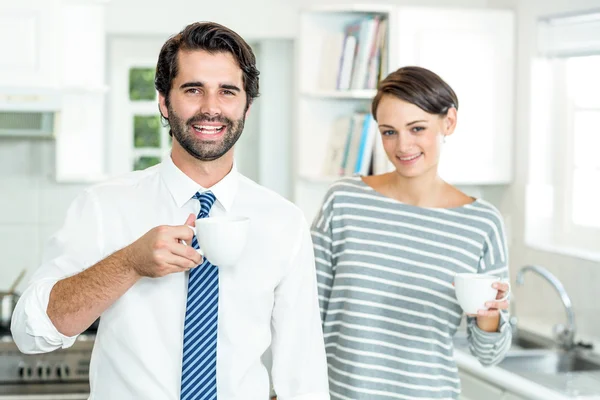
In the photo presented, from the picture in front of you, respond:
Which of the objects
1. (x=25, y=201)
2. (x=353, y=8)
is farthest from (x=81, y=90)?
(x=353, y=8)

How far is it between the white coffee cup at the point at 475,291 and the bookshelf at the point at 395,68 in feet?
5.61

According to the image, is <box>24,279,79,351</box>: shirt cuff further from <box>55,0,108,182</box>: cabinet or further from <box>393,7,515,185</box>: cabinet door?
<box>393,7,515,185</box>: cabinet door

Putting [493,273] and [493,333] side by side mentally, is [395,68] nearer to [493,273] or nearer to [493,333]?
[493,273]

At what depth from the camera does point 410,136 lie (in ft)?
6.96

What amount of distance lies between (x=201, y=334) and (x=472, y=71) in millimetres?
2386

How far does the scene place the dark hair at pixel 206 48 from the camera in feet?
5.33

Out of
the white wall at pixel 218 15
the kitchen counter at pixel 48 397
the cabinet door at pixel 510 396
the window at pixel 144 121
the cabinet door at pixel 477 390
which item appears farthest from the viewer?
the window at pixel 144 121

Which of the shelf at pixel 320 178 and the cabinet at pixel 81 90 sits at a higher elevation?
the cabinet at pixel 81 90

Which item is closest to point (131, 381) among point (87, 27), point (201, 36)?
point (201, 36)

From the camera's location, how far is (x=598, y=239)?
11.4ft

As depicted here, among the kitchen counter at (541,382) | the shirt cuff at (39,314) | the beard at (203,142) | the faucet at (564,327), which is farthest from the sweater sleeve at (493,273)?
the faucet at (564,327)

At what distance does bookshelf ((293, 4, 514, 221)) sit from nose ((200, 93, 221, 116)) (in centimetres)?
206

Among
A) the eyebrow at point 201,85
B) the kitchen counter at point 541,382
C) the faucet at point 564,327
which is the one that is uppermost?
the eyebrow at point 201,85

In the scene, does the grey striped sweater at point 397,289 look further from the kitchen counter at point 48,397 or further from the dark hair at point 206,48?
the kitchen counter at point 48,397
